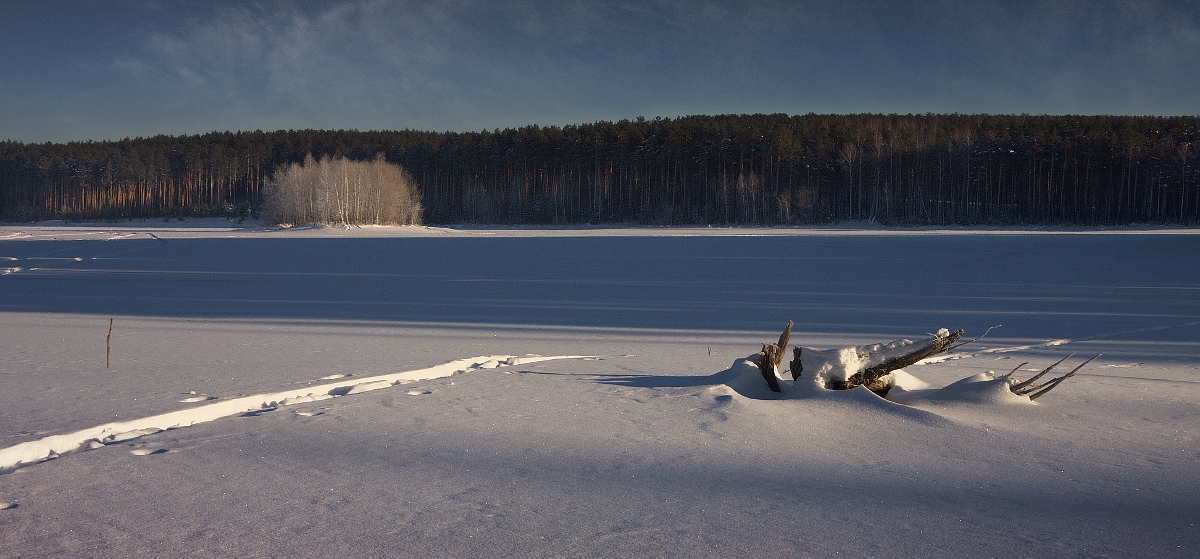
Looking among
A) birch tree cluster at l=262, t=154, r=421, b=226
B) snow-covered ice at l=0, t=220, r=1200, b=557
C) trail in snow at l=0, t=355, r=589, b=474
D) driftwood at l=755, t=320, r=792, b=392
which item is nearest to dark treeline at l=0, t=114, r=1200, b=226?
birch tree cluster at l=262, t=154, r=421, b=226

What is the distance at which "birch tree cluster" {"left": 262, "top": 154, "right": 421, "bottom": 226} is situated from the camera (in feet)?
167

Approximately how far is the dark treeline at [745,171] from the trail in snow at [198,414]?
169 ft

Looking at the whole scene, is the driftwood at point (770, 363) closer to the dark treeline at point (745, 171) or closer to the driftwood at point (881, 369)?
the driftwood at point (881, 369)

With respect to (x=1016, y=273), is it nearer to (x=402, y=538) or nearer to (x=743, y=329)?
(x=743, y=329)

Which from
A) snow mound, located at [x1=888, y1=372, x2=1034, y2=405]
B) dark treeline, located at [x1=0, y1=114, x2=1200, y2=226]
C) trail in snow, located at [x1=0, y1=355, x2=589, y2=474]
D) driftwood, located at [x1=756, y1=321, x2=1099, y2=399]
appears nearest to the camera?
trail in snow, located at [x1=0, y1=355, x2=589, y2=474]

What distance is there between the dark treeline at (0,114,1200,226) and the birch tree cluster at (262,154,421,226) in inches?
571

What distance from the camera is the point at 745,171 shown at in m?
65.0

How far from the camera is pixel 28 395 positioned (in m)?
5.12

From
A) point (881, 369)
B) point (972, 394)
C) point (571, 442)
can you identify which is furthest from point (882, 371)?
point (571, 442)

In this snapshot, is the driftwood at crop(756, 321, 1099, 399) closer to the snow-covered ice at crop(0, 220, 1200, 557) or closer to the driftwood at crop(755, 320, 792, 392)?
the driftwood at crop(755, 320, 792, 392)

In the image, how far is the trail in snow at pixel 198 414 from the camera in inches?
146

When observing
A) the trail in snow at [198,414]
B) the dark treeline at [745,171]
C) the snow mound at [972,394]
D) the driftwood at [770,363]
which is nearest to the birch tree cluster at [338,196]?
the dark treeline at [745,171]

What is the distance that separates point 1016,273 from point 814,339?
12245mm

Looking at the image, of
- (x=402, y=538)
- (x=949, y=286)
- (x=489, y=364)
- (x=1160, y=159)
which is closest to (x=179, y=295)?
(x=489, y=364)
